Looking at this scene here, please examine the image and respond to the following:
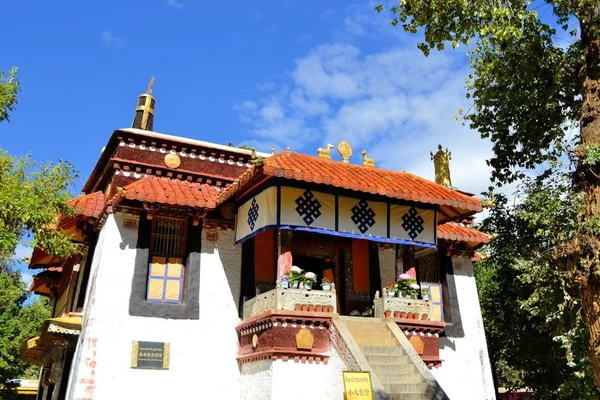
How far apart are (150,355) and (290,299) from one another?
3648 millimetres

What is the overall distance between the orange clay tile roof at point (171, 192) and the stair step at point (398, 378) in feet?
18.7

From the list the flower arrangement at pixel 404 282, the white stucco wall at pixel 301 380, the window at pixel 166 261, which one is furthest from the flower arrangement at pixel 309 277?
the window at pixel 166 261

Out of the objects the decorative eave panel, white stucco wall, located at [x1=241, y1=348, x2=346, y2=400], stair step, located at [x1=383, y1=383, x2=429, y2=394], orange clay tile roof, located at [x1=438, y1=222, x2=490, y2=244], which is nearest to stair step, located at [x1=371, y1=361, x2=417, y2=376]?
stair step, located at [x1=383, y1=383, x2=429, y2=394]

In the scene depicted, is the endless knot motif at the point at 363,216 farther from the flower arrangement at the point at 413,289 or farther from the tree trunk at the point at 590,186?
the tree trunk at the point at 590,186

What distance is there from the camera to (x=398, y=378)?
11.3 metres

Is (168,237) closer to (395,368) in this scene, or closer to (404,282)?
(404,282)

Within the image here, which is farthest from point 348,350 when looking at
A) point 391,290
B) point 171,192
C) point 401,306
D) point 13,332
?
point 13,332

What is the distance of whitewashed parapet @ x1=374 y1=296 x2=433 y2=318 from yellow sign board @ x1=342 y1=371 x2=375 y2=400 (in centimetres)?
315

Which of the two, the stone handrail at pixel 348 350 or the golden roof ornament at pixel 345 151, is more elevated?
the golden roof ornament at pixel 345 151

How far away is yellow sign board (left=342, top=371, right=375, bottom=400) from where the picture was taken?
991 cm

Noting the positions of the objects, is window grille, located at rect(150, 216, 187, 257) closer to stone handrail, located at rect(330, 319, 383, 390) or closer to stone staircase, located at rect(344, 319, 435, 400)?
stone handrail, located at rect(330, 319, 383, 390)

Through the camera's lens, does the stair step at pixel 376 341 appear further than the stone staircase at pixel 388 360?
Yes

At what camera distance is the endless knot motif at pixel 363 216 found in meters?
13.2

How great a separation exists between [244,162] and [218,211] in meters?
1.87
